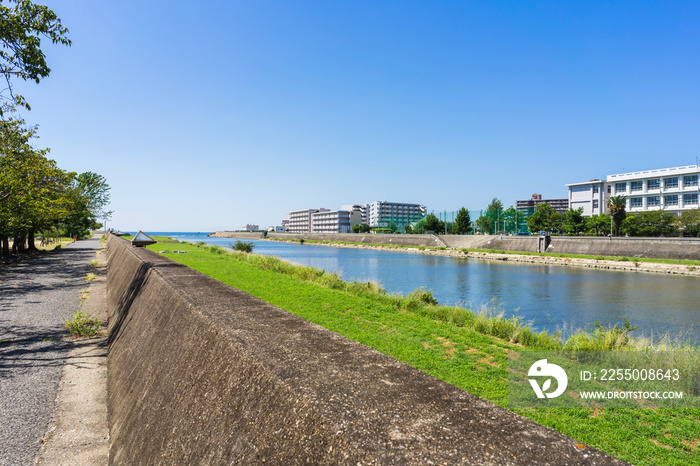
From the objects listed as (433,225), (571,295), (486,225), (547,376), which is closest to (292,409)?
(547,376)

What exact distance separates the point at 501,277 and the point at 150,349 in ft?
109

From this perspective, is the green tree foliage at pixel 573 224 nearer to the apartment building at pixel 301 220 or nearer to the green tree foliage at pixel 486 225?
the green tree foliage at pixel 486 225

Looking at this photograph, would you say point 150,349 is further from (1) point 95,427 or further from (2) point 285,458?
(2) point 285,458

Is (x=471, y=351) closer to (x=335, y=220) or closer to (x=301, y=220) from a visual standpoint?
(x=335, y=220)

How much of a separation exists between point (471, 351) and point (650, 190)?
Answer: 290 feet

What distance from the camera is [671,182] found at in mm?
71438

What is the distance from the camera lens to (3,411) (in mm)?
5246

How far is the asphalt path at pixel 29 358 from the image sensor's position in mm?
4773

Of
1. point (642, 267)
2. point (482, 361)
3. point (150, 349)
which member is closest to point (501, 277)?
point (642, 267)

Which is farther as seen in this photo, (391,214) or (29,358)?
(391,214)

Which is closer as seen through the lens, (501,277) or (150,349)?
(150,349)

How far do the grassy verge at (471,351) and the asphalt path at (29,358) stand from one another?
5.22 metres

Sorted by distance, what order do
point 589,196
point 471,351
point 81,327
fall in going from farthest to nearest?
point 589,196 < point 81,327 < point 471,351

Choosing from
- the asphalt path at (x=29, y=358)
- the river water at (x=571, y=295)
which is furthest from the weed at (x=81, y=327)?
the river water at (x=571, y=295)
